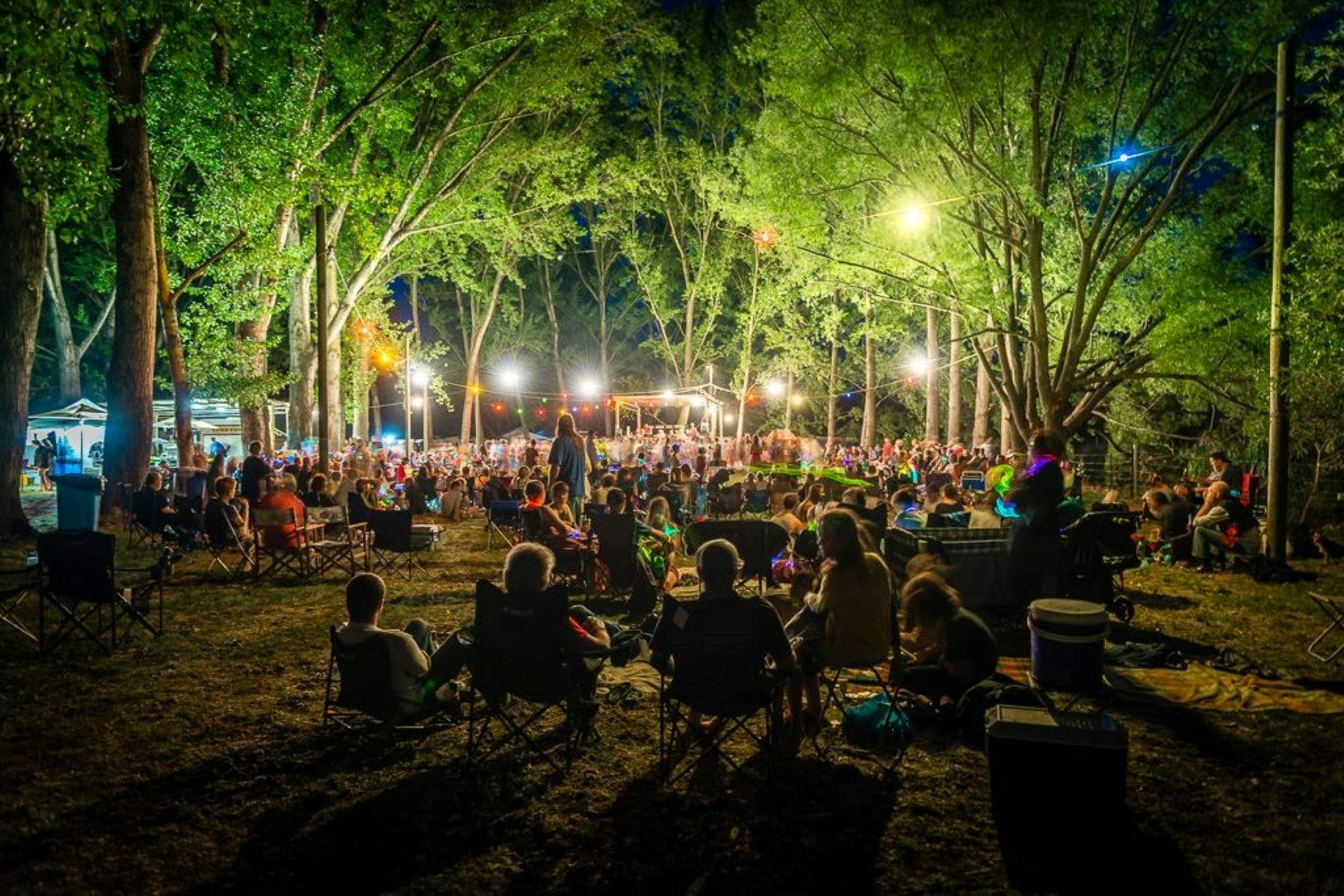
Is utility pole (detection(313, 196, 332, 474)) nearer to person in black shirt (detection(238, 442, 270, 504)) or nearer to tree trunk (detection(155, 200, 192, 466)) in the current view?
person in black shirt (detection(238, 442, 270, 504))

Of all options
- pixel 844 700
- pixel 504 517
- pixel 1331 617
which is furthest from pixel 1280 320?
pixel 504 517

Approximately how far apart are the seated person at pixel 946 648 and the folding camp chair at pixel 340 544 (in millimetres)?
6846

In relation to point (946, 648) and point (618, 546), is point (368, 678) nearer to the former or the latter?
point (946, 648)

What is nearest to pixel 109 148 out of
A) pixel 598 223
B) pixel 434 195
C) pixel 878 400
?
pixel 434 195

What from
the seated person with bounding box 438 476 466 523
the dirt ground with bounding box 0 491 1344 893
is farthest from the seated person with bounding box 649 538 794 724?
the seated person with bounding box 438 476 466 523

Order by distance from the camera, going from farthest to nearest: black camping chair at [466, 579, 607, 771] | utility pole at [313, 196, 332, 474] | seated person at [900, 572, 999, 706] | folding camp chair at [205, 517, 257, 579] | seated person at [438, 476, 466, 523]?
seated person at [438, 476, 466, 523], utility pole at [313, 196, 332, 474], folding camp chair at [205, 517, 257, 579], seated person at [900, 572, 999, 706], black camping chair at [466, 579, 607, 771]

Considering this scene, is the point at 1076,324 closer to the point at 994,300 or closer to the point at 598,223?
the point at 994,300

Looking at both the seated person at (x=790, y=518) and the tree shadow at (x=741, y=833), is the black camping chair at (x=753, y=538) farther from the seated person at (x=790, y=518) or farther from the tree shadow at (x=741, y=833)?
the tree shadow at (x=741, y=833)

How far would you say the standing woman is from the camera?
37.1 feet

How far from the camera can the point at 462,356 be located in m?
46.9

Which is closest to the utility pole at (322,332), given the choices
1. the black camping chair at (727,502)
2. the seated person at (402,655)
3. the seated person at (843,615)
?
the black camping chair at (727,502)

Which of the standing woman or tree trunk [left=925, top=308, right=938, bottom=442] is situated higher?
tree trunk [left=925, top=308, right=938, bottom=442]

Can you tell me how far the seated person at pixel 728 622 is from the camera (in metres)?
4.09

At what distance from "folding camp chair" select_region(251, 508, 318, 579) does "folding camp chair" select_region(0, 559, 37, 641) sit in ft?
6.99
